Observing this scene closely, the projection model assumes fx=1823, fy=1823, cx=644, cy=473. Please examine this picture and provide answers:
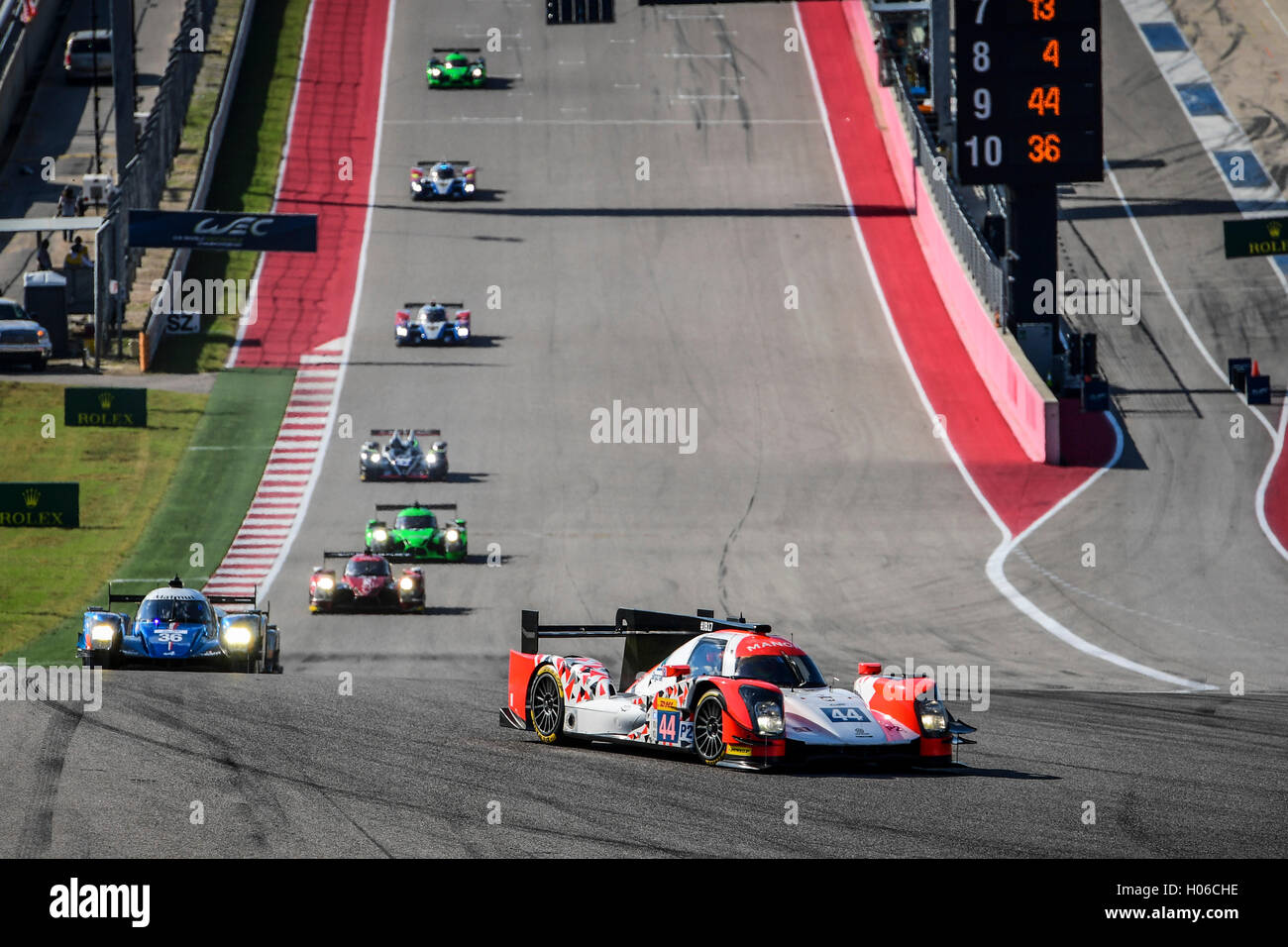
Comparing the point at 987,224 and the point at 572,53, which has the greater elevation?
the point at 572,53

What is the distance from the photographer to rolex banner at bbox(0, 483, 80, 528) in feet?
126

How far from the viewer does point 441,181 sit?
63250mm

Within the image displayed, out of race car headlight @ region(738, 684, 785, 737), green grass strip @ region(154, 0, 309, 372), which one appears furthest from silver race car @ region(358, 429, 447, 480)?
race car headlight @ region(738, 684, 785, 737)

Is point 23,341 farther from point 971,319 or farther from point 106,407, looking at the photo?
point 971,319

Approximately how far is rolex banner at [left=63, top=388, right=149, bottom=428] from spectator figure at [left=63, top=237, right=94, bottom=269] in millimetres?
13016

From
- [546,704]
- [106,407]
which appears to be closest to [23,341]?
[106,407]

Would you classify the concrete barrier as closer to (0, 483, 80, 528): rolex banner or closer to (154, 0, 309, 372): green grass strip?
(154, 0, 309, 372): green grass strip

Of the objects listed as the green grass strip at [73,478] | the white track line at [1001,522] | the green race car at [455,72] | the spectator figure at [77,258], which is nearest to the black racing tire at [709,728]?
the white track line at [1001,522]

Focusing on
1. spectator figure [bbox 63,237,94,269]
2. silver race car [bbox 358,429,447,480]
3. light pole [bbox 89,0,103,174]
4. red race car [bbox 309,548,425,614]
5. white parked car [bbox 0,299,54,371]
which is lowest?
red race car [bbox 309,548,425,614]

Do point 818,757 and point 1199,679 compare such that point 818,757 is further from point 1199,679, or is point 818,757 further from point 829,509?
point 829,509

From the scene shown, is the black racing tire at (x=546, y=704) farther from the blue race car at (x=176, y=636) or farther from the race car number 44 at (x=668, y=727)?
the blue race car at (x=176, y=636)
